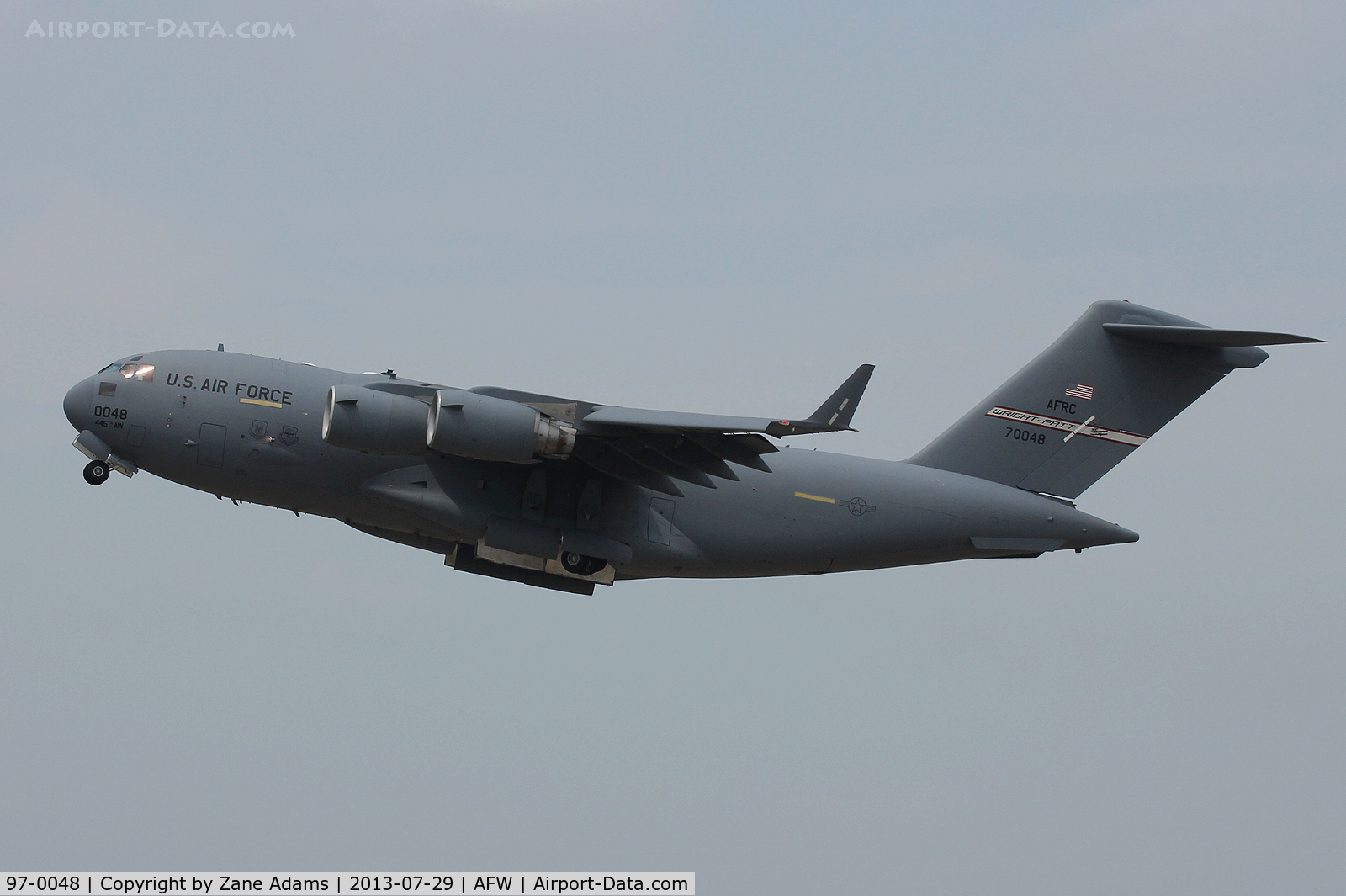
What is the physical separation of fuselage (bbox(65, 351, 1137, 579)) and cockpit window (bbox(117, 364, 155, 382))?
20mm

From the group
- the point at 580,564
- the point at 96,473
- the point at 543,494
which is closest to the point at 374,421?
the point at 543,494

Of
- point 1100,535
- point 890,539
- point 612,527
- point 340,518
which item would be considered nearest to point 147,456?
point 340,518

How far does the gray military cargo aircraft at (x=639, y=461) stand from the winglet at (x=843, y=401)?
2 cm

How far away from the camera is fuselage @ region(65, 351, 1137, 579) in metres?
15.9

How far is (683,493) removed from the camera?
16891mm

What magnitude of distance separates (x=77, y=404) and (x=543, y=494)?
4869 millimetres

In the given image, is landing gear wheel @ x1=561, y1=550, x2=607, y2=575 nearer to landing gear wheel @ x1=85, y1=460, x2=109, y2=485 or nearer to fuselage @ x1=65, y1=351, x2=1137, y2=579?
fuselage @ x1=65, y1=351, x2=1137, y2=579

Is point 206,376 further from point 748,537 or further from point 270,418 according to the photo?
point 748,537

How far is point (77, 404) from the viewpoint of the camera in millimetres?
15984

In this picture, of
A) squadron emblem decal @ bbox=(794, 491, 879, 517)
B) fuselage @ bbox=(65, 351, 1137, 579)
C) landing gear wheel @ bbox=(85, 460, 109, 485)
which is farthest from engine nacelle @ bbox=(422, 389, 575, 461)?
landing gear wheel @ bbox=(85, 460, 109, 485)

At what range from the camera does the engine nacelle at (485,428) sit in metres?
14.9

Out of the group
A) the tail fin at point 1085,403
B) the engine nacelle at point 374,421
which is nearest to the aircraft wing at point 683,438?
the engine nacelle at point 374,421

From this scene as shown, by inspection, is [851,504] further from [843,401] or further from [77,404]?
[77,404]

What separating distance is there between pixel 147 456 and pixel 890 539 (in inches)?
316
